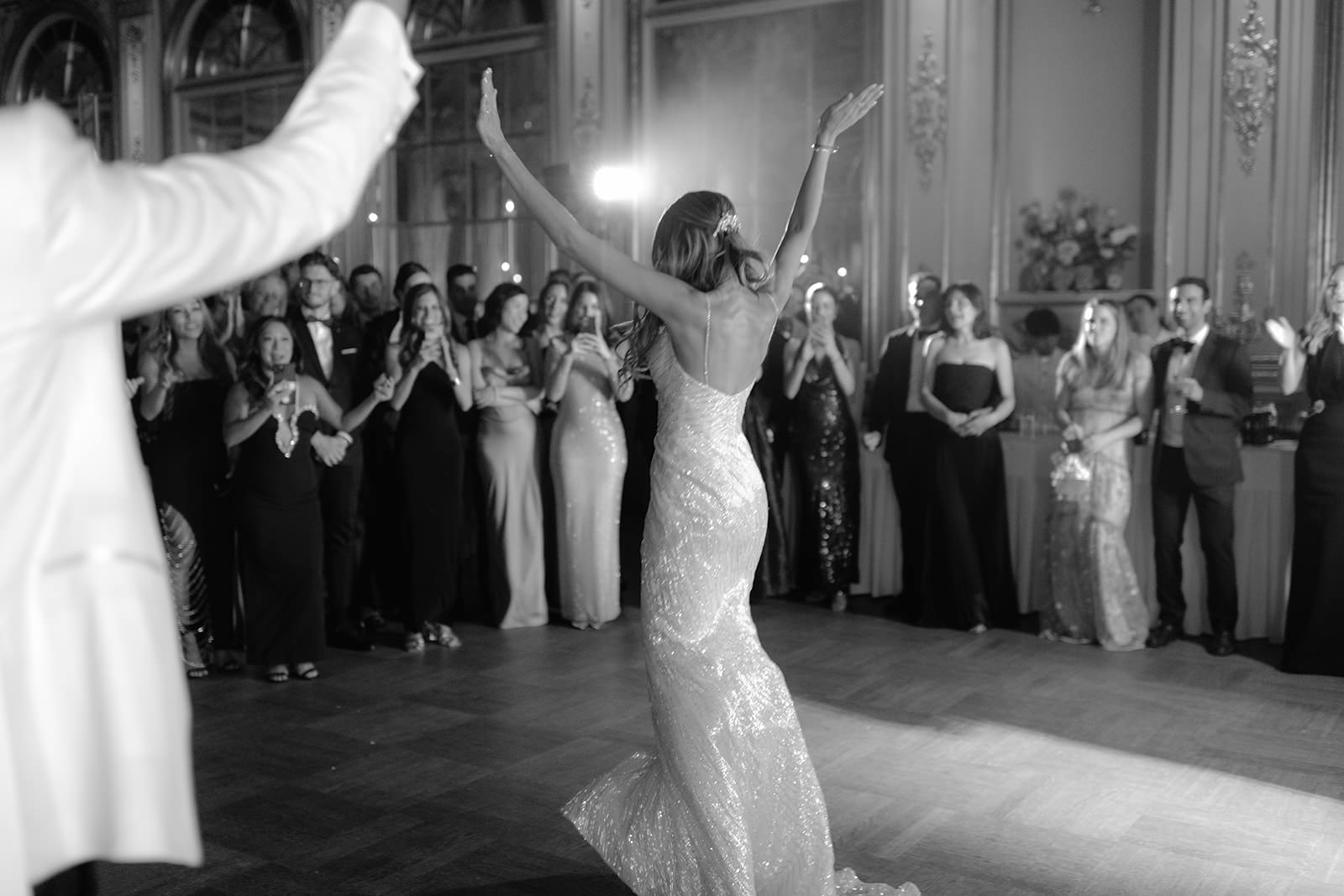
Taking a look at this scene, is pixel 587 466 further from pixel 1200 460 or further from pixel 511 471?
pixel 1200 460

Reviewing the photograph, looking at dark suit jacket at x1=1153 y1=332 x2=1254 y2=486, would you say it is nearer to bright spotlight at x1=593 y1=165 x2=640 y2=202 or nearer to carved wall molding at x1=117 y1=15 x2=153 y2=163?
bright spotlight at x1=593 y1=165 x2=640 y2=202

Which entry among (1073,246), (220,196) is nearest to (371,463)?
(1073,246)

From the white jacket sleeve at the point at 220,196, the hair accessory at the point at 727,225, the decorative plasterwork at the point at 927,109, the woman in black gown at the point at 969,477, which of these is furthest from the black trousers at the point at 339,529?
the white jacket sleeve at the point at 220,196

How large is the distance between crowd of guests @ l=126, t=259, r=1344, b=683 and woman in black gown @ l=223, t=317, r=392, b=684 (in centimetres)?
1

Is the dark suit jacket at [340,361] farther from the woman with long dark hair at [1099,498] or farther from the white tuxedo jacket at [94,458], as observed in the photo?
the white tuxedo jacket at [94,458]

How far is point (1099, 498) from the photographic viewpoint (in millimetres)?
6094

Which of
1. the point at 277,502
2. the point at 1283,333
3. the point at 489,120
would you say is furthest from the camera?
the point at 1283,333

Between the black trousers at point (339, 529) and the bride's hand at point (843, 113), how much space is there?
11.1 feet

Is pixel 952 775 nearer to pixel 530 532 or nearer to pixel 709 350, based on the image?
pixel 709 350

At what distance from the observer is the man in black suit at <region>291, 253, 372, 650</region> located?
5906 millimetres

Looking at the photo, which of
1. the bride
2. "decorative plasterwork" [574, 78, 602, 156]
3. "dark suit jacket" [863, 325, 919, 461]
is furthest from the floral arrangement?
the bride

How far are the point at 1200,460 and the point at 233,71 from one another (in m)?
9.39

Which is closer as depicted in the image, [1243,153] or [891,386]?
[891,386]

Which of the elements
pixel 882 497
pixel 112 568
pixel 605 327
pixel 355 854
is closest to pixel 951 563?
pixel 882 497
